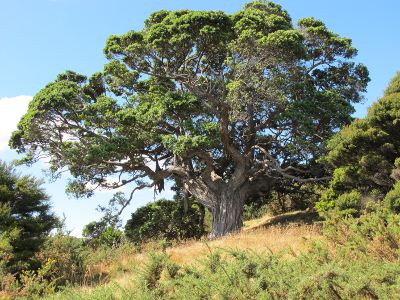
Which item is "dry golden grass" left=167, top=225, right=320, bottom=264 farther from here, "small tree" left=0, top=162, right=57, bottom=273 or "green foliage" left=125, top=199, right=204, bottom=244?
"green foliage" left=125, top=199, right=204, bottom=244

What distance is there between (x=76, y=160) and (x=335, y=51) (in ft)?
46.8

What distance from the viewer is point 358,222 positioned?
30.7 feet

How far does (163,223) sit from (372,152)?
1308 cm

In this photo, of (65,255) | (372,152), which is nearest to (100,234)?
(65,255)

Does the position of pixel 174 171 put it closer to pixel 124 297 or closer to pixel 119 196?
pixel 119 196

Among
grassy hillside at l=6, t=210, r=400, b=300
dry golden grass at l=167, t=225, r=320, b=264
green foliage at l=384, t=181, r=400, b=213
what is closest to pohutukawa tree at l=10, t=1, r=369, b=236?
dry golden grass at l=167, t=225, r=320, b=264

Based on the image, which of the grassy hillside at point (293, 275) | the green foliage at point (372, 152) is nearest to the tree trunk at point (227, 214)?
the green foliage at point (372, 152)

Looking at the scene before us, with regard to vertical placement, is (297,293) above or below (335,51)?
below

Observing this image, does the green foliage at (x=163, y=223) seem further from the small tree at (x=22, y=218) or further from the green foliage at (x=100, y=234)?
the small tree at (x=22, y=218)

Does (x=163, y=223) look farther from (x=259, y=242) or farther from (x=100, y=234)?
A: (x=259, y=242)

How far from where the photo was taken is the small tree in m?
12.1

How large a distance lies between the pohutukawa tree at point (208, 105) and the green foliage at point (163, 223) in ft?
4.86

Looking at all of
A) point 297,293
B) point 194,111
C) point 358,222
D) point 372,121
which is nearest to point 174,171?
point 194,111

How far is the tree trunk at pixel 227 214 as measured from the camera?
2041cm
